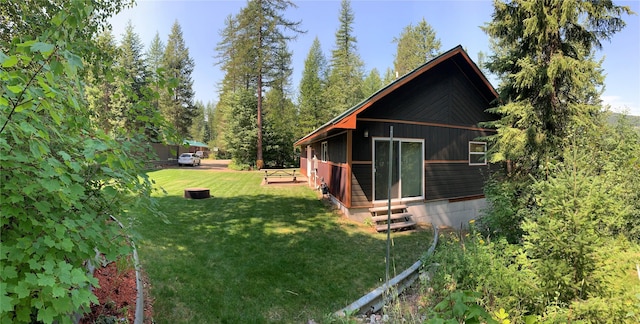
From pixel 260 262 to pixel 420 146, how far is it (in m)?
6.04

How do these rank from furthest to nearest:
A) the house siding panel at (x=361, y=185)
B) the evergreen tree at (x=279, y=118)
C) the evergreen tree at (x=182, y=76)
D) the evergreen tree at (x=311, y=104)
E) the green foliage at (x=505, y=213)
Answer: the evergreen tree at (x=182, y=76) → the evergreen tree at (x=311, y=104) → the evergreen tree at (x=279, y=118) → the house siding panel at (x=361, y=185) → the green foliage at (x=505, y=213)

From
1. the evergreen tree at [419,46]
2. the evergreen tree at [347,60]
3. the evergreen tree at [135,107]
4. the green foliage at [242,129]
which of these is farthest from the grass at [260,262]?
the evergreen tree at [419,46]

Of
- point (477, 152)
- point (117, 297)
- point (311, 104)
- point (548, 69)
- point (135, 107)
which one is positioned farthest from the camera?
point (311, 104)

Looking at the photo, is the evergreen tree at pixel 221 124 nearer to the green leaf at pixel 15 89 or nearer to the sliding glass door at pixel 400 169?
the sliding glass door at pixel 400 169

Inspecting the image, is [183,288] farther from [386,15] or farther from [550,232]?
[386,15]

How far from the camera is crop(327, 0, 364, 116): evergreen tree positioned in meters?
28.0

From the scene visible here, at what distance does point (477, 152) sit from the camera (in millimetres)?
10242

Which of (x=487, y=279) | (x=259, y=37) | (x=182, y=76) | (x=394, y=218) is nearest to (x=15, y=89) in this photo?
(x=487, y=279)

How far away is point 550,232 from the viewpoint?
3.26m

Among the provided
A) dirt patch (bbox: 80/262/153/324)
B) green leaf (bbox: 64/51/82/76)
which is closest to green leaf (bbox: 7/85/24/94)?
green leaf (bbox: 64/51/82/76)

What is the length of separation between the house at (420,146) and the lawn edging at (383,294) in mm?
2778

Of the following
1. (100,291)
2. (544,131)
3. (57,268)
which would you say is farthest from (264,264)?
(544,131)

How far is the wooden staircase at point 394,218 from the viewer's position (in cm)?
731

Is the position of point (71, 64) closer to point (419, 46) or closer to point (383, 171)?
point (383, 171)
